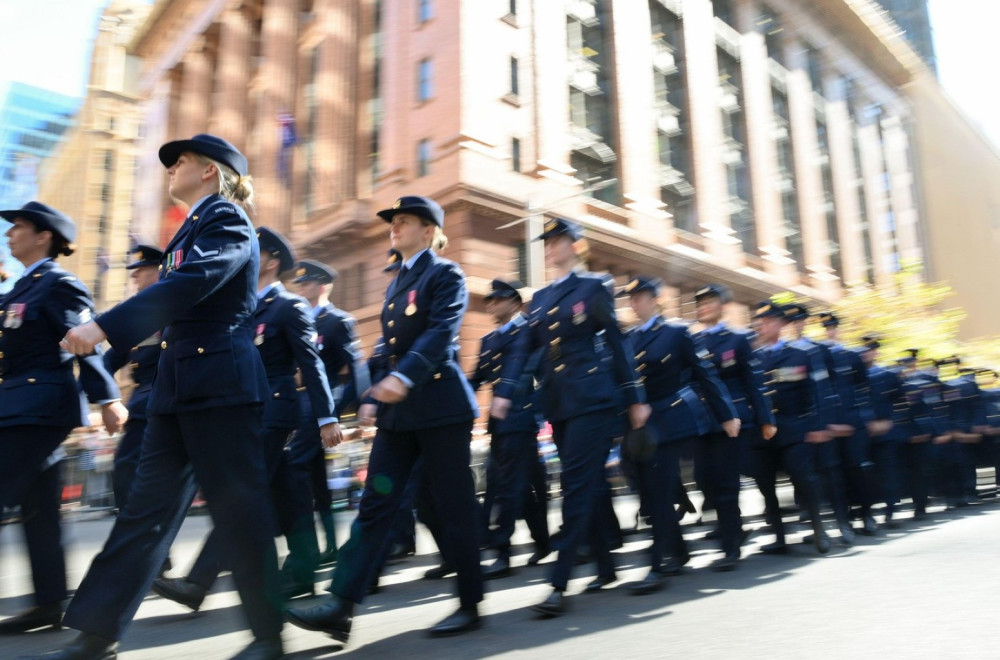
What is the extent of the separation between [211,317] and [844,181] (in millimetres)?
45244

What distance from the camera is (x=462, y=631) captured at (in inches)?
156

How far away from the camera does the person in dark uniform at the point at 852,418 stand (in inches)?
309

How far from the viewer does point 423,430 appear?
3896 millimetres

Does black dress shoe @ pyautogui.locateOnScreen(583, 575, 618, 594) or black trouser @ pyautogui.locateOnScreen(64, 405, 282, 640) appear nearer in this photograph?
black trouser @ pyautogui.locateOnScreen(64, 405, 282, 640)

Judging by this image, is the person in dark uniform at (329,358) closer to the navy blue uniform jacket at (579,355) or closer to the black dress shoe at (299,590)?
the black dress shoe at (299,590)

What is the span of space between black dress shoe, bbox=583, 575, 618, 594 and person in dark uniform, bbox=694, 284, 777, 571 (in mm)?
1093

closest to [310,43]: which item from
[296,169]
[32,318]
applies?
[296,169]

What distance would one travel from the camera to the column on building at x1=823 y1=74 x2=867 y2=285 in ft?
139

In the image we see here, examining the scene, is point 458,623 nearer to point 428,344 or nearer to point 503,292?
point 428,344

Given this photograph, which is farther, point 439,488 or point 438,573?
point 438,573

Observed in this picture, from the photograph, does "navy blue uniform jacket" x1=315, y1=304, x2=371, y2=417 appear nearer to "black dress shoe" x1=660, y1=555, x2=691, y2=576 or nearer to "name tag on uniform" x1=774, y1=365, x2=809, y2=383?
"black dress shoe" x1=660, y1=555, x2=691, y2=576

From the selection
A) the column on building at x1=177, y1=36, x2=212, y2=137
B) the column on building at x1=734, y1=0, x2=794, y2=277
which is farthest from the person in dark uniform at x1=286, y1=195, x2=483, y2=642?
the column on building at x1=177, y1=36, x2=212, y2=137

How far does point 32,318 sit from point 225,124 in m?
35.3

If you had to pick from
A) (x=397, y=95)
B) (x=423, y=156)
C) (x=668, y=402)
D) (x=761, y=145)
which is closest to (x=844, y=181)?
(x=761, y=145)
